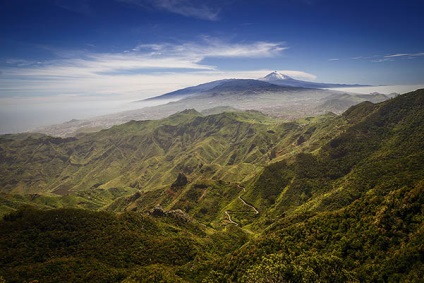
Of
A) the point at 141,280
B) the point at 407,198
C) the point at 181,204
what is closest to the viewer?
the point at 407,198

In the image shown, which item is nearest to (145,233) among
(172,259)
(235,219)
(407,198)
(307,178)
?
(172,259)

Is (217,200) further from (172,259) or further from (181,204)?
(172,259)

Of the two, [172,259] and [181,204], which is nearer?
[172,259]

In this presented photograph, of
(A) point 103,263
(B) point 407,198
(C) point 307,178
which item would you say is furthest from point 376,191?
(A) point 103,263

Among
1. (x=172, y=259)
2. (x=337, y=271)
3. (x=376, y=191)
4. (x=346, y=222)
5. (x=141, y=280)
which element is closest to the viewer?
(x=337, y=271)

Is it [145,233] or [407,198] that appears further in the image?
[145,233]

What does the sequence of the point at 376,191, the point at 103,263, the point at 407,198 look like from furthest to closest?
Answer: 1. the point at 376,191
2. the point at 103,263
3. the point at 407,198

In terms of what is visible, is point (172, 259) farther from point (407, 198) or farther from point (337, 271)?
point (407, 198)

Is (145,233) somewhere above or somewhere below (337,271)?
below

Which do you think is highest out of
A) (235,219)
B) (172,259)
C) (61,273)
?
(61,273)
